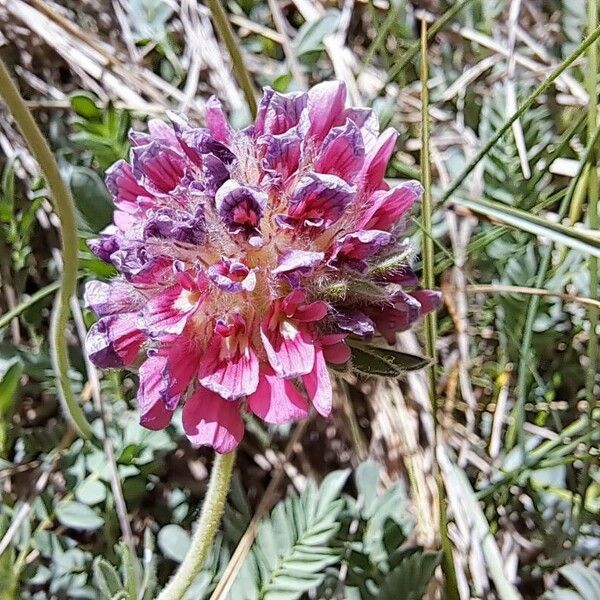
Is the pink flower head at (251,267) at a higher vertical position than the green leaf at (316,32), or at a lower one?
lower

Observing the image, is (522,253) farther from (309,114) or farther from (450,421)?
(309,114)

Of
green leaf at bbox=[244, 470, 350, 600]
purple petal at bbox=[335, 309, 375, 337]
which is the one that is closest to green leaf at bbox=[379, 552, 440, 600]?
green leaf at bbox=[244, 470, 350, 600]

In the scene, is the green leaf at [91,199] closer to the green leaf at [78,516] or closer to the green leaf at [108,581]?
the green leaf at [78,516]

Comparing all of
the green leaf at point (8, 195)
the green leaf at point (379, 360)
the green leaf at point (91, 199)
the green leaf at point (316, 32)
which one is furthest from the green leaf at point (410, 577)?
the green leaf at point (316, 32)

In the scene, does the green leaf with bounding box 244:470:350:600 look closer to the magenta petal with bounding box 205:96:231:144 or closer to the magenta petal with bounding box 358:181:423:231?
the magenta petal with bounding box 358:181:423:231

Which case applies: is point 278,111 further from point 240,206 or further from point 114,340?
point 114,340

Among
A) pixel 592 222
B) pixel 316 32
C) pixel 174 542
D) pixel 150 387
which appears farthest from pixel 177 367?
pixel 316 32

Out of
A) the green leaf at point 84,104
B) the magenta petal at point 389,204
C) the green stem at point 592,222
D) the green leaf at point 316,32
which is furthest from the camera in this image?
the green leaf at point 316,32
